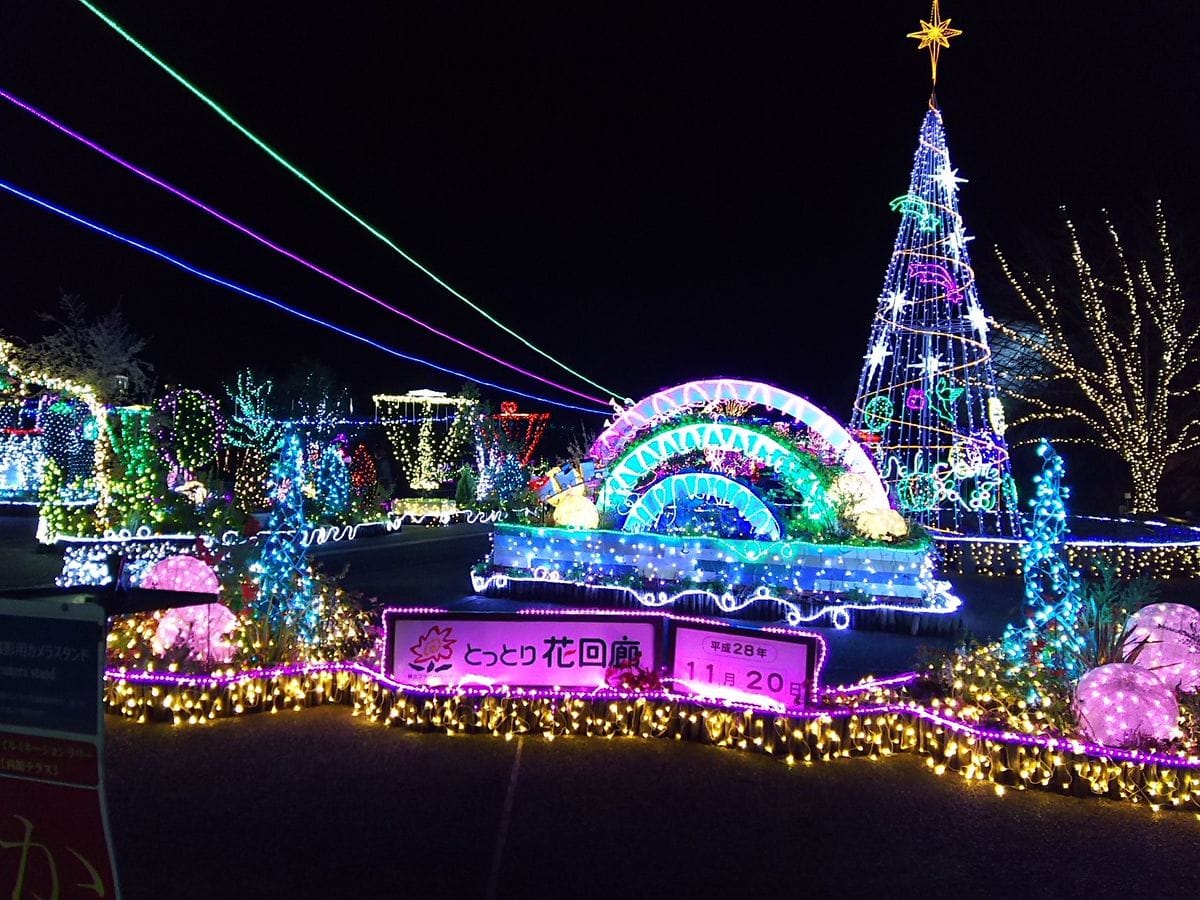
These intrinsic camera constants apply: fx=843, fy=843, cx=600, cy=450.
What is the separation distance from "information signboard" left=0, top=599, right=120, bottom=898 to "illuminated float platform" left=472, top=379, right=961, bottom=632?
9.75 meters

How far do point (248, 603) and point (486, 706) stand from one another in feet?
8.63

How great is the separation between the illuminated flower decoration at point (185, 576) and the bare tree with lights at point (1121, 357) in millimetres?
21637

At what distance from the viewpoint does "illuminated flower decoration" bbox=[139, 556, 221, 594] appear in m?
7.75

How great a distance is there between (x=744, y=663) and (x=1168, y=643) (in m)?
3.32

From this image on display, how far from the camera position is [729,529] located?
12.6m

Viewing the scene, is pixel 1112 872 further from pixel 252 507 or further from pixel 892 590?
pixel 252 507

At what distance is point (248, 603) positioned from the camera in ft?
25.1

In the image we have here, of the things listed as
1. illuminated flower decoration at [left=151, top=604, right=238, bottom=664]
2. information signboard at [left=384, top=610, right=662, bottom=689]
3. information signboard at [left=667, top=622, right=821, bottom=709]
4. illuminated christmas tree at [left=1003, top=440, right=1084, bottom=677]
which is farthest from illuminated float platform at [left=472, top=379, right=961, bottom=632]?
illuminated flower decoration at [left=151, top=604, right=238, bottom=664]

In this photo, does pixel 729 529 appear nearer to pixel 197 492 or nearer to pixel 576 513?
pixel 576 513

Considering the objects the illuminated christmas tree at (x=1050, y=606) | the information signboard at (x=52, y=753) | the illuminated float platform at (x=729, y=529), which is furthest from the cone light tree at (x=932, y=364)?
the information signboard at (x=52, y=753)

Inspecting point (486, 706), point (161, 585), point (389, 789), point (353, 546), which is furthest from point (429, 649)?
point (353, 546)

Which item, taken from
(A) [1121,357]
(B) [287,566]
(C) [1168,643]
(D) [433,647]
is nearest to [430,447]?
(A) [1121,357]

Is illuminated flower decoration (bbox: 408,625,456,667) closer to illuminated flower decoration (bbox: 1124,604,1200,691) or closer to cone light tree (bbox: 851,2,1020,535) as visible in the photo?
illuminated flower decoration (bbox: 1124,604,1200,691)

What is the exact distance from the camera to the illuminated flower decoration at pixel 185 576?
Result: 7.75 meters
